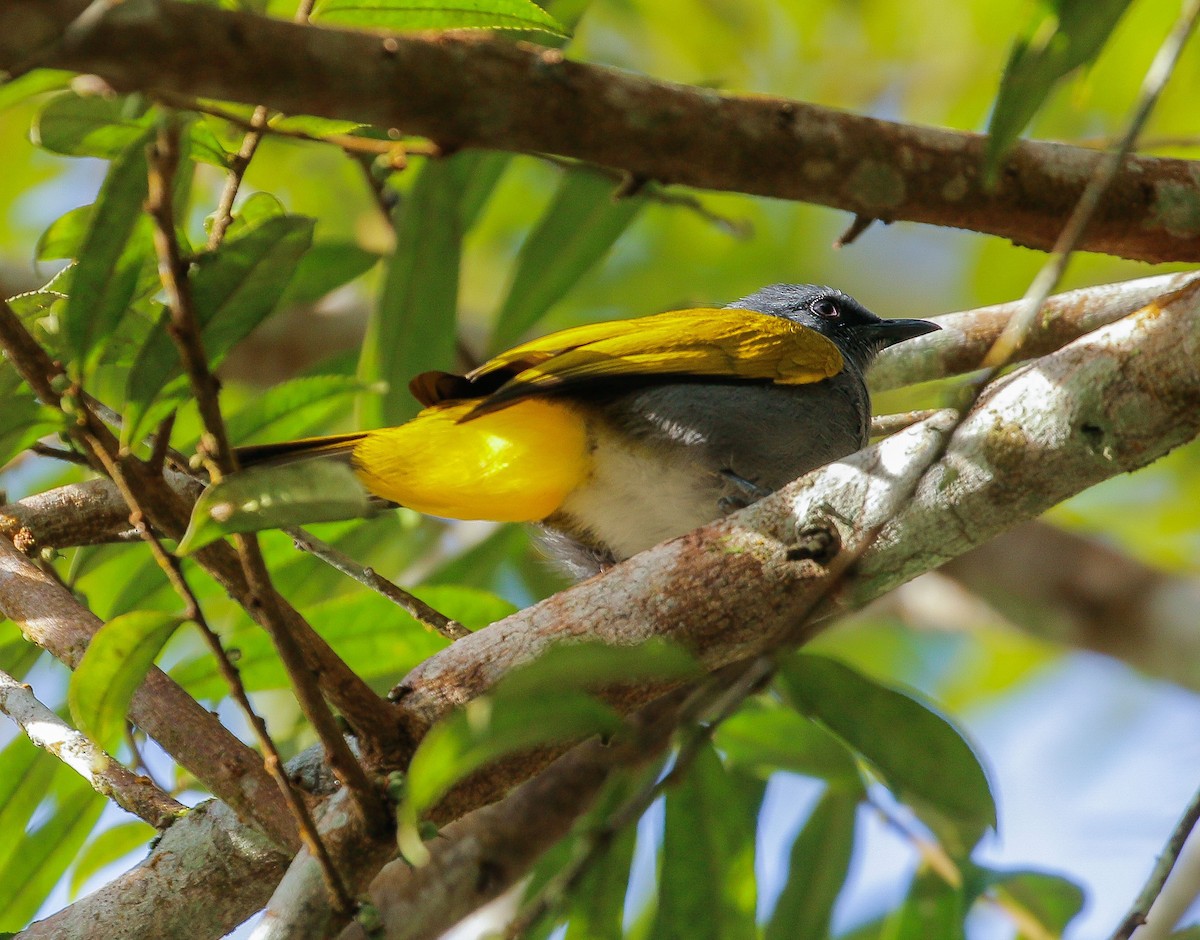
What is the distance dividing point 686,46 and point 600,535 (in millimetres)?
3722

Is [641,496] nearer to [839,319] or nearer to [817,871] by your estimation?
[817,871]

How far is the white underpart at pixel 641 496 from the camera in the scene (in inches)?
132

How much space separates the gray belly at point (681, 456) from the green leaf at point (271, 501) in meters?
1.65

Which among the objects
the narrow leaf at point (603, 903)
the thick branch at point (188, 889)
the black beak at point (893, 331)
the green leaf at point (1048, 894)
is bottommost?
the green leaf at point (1048, 894)

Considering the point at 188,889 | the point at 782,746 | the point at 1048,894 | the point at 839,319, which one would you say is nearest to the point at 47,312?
the point at 188,889

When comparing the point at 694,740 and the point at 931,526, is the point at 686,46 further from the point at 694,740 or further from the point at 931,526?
the point at 694,740

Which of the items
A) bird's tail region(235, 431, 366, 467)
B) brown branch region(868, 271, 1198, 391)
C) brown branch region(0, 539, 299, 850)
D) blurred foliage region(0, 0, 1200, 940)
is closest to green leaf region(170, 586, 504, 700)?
blurred foliage region(0, 0, 1200, 940)

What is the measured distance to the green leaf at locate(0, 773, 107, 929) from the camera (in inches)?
118

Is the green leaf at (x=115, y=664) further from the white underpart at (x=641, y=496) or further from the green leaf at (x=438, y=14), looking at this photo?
the white underpart at (x=641, y=496)

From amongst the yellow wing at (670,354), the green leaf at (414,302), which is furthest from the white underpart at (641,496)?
the green leaf at (414,302)

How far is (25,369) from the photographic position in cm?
198

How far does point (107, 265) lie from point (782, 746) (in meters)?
2.04

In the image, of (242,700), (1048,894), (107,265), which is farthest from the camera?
(1048,894)

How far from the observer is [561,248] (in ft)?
13.0
